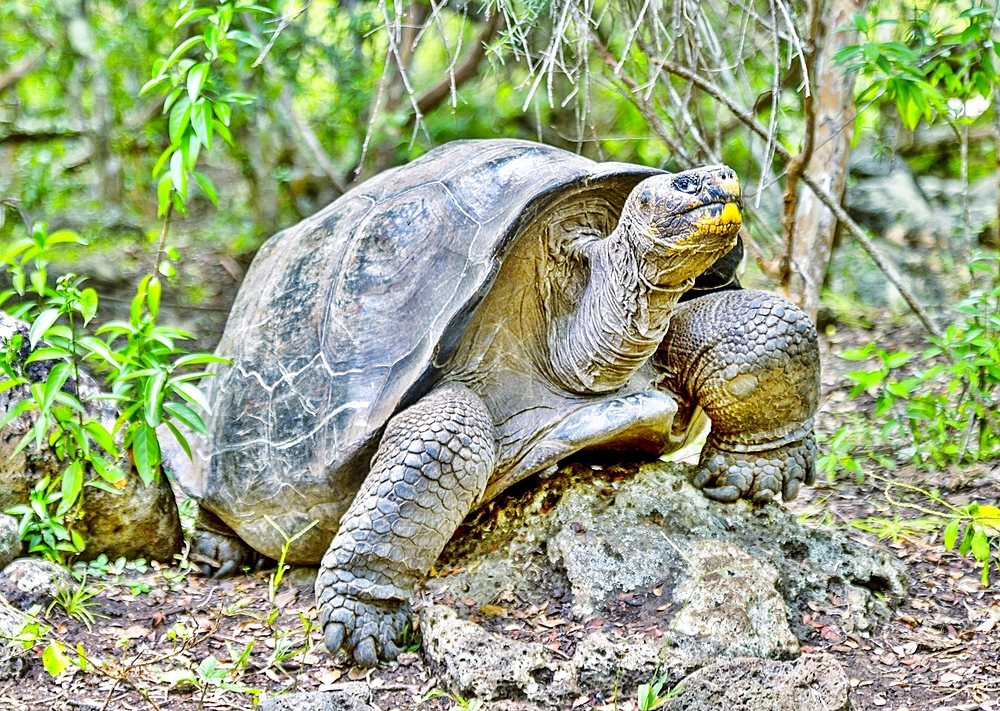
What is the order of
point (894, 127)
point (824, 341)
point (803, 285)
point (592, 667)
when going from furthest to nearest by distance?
point (894, 127), point (824, 341), point (803, 285), point (592, 667)

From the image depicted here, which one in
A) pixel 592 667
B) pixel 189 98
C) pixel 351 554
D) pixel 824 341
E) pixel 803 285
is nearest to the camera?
pixel 592 667

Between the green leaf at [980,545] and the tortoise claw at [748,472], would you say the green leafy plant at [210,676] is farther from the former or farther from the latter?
the green leaf at [980,545]

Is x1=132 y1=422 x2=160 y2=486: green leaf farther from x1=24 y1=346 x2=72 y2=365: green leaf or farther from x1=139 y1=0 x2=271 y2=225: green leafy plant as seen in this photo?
x1=139 y1=0 x2=271 y2=225: green leafy plant

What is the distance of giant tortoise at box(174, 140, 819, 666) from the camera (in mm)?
3189

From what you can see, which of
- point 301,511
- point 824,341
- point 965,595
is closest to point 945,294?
point 824,341

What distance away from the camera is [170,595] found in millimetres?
3781

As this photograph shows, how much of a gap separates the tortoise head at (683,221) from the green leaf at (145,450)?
1.69 m

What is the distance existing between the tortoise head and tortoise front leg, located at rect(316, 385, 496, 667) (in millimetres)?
791

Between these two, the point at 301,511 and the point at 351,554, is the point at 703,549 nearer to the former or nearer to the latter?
the point at 351,554

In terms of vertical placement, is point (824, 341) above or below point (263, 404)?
below

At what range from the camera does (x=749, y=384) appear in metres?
3.52

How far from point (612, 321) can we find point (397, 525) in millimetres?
998

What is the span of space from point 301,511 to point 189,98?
151 centimetres

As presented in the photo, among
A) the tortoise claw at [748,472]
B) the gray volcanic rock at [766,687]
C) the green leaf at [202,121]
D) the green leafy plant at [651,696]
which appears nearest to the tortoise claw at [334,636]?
the green leafy plant at [651,696]
